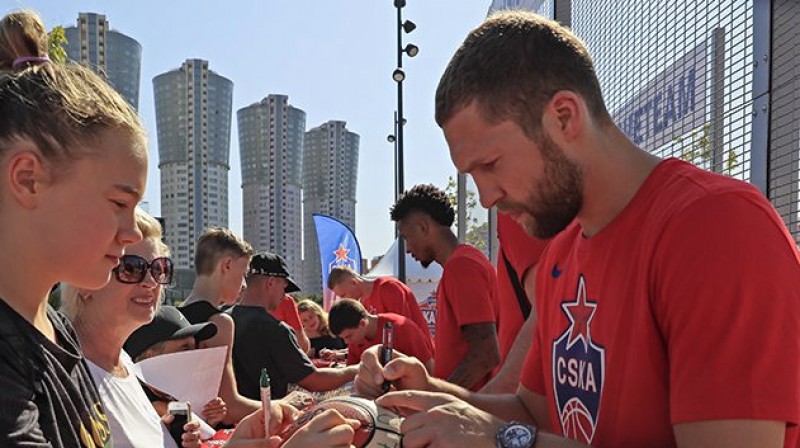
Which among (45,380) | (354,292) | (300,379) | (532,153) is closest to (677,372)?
(532,153)

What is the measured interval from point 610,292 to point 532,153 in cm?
45

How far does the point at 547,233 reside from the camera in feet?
6.22

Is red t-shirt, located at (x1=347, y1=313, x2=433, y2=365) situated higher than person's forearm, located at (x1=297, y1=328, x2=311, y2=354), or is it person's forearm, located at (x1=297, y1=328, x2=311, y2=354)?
red t-shirt, located at (x1=347, y1=313, x2=433, y2=365)

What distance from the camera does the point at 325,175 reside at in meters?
35.7

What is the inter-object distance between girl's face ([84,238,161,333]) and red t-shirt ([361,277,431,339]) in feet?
14.6

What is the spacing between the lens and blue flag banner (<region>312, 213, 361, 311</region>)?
12547 mm

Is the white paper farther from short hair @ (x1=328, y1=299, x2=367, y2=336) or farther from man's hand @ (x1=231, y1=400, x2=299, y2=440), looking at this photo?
short hair @ (x1=328, y1=299, x2=367, y2=336)

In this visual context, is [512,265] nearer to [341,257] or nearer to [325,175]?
[341,257]

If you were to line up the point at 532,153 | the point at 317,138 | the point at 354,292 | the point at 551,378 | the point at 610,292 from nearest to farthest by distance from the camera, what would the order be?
the point at 610,292 → the point at 532,153 → the point at 551,378 → the point at 354,292 → the point at 317,138

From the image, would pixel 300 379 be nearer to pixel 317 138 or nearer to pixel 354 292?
pixel 354 292

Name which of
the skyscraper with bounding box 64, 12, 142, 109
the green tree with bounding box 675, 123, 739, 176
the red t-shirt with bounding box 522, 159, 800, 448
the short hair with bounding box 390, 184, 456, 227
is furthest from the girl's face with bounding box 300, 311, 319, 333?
the red t-shirt with bounding box 522, 159, 800, 448

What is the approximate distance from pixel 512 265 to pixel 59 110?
253 centimetres

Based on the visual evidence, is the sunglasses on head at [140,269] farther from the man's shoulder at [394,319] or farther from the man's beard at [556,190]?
the man's shoulder at [394,319]

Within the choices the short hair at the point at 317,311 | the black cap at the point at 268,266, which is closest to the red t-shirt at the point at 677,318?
the black cap at the point at 268,266
